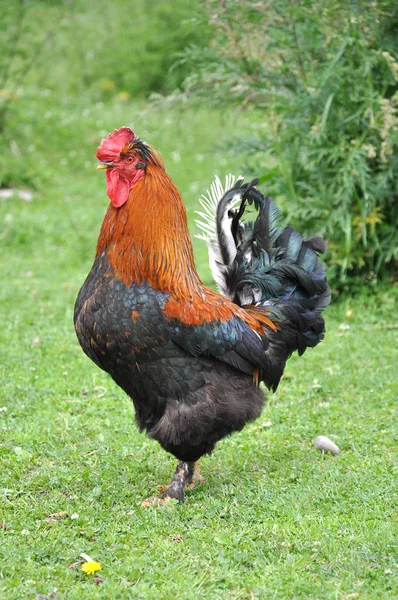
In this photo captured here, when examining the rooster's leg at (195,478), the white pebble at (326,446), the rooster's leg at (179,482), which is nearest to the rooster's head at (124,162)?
the rooster's leg at (179,482)

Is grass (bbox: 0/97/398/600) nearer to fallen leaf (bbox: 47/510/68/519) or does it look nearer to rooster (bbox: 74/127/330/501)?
fallen leaf (bbox: 47/510/68/519)

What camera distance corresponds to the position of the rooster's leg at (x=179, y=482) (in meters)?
4.77

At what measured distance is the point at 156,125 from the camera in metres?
15.6

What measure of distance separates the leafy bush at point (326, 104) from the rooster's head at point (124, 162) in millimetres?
3109

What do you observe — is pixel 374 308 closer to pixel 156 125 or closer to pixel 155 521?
pixel 155 521

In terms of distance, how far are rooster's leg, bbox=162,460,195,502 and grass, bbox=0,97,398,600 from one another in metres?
0.11

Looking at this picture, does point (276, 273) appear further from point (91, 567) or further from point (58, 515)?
point (91, 567)

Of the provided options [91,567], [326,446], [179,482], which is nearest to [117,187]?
[179,482]

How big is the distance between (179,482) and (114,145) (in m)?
2.05

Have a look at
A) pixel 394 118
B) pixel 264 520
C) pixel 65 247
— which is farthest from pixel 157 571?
pixel 65 247

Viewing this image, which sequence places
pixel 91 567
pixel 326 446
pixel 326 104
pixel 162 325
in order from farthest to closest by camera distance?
pixel 326 104 → pixel 326 446 → pixel 162 325 → pixel 91 567

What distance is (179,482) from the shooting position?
480 centimetres

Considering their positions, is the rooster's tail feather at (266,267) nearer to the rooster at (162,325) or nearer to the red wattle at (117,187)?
the rooster at (162,325)

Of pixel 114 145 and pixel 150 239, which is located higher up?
pixel 114 145
